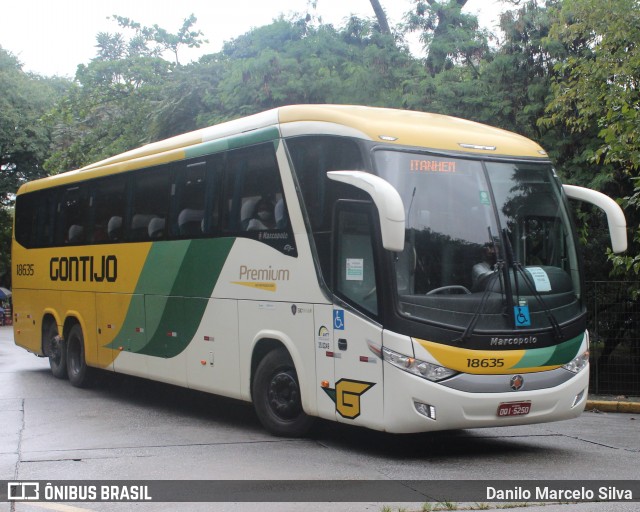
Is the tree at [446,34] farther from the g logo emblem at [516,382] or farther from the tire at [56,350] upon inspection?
the g logo emblem at [516,382]

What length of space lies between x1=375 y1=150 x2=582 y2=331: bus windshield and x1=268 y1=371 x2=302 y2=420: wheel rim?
200 centimetres

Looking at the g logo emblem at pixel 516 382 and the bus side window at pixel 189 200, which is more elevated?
the bus side window at pixel 189 200

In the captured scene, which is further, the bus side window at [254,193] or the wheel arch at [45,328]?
the wheel arch at [45,328]

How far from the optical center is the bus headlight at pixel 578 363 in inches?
374

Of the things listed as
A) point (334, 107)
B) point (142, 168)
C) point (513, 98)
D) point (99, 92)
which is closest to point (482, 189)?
point (334, 107)

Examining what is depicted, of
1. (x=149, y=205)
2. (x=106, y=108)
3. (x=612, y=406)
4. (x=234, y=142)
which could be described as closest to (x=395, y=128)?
(x=234, y=142)

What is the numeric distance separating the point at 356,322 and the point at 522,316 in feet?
5.21

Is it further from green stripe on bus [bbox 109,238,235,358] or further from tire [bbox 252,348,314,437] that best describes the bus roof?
tire [bbox 252,348,314,437]

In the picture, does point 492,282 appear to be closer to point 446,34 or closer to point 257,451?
point 257,451

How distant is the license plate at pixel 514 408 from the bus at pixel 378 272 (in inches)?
0.5

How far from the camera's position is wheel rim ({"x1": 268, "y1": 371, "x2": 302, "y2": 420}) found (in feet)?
33.4

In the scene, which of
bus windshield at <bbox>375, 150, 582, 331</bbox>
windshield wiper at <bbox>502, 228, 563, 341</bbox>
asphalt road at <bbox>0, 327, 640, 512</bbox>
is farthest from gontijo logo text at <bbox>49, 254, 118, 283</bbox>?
windshield wiper at <bbox>502, 228, 563, 341</bbox>

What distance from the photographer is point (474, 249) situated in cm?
907

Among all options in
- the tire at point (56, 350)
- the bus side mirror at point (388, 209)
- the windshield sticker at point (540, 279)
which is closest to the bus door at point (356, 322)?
the bus side mirror at point (388, 209)
